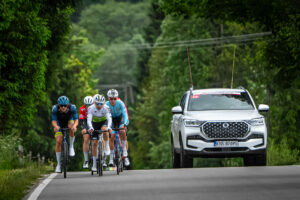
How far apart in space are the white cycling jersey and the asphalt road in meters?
1.66

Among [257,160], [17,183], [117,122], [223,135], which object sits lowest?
[17,183]

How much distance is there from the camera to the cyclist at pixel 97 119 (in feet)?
57.3

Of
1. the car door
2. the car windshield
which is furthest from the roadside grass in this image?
the car windshield

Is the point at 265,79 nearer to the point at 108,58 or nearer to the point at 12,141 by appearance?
the point at 12,141

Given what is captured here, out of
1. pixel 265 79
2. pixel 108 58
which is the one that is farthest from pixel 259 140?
pixel 108 58

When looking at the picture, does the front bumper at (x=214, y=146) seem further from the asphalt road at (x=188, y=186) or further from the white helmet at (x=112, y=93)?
the white helmet at (x=112, y=93)

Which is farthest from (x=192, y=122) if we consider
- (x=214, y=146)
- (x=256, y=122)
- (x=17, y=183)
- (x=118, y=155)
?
(x=17, y=183)

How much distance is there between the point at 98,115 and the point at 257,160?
4.15 metres

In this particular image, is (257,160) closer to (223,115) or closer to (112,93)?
(223,115)

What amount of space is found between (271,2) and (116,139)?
634cm

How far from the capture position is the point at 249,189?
12.9 meters

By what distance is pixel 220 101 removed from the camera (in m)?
19.9

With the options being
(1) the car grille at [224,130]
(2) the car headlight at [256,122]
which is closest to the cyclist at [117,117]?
(1) the car grille at [224,130]

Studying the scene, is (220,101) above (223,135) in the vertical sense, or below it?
above
